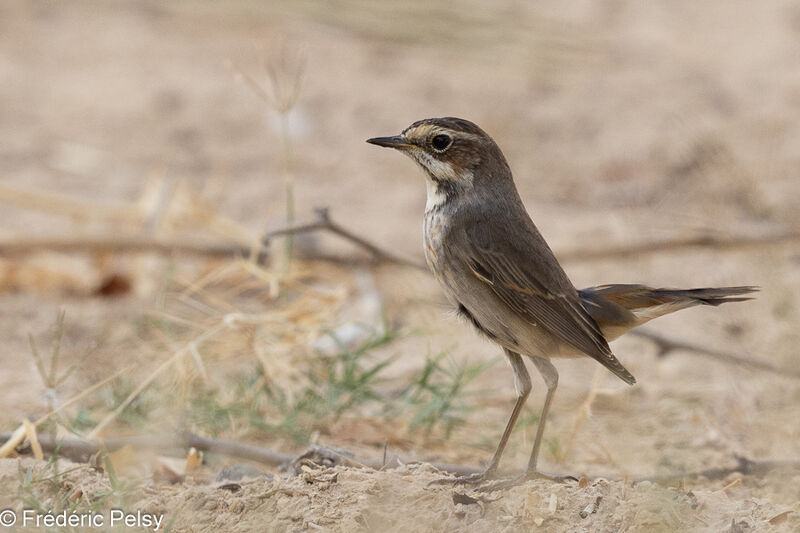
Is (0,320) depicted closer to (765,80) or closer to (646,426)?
(646,426)

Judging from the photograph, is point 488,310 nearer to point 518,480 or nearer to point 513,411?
point 513,411

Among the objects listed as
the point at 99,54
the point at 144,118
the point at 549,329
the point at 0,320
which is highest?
the point at 99,54

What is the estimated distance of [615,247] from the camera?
739 cm

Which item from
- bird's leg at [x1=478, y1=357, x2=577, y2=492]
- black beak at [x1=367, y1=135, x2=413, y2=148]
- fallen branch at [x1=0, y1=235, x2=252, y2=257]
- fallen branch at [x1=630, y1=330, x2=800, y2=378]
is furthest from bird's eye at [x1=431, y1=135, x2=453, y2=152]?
fallen branch at [x1=0, y1=235, x2=252, y2=257]

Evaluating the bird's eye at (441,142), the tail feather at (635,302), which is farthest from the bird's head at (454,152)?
the tail feather at (635,302)

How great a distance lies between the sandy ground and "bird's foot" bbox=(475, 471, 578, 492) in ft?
0.44

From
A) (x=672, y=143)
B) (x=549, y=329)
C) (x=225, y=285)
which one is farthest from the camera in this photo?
(x=672, y=143)

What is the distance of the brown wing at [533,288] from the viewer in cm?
417

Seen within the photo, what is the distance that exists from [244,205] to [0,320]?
2.51 m

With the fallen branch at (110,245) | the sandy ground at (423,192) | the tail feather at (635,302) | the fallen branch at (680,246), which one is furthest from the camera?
the fallen branch at (680,246)

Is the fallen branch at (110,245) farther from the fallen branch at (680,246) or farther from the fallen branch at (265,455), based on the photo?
the fallen branch at (265,455)

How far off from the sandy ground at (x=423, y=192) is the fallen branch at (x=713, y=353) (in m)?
0.27

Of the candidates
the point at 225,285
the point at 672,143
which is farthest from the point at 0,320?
the point at 672,143

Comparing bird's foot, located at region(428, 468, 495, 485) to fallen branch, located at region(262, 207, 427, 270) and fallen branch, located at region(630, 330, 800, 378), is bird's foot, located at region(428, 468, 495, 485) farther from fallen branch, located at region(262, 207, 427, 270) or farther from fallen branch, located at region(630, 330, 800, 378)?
fallen branch, located at region(630, 330, 800, 378)
